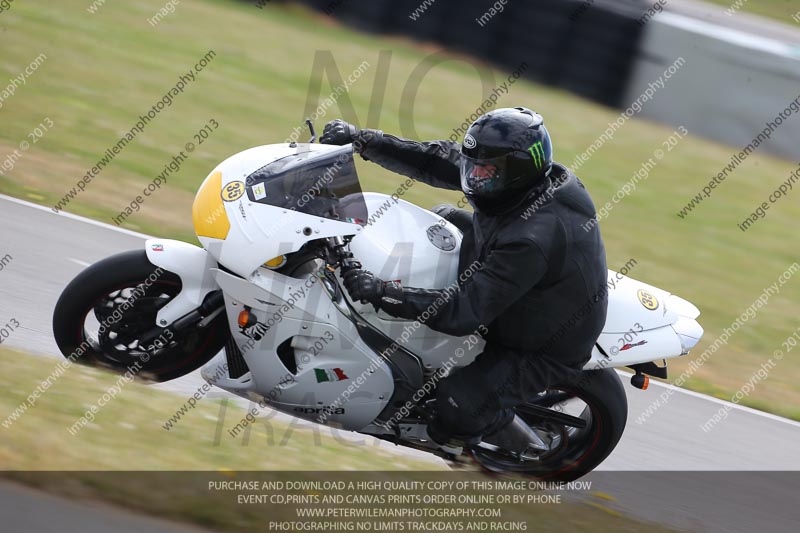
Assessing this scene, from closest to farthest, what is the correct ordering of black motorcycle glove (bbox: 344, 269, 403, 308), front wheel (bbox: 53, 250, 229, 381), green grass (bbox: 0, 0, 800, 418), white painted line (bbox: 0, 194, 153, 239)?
black motorcycle glove (bbox: 344, 269, 403, 308), front wheel (bbox: 53, 250, 229, 381), white painted line (bbox: 0, 194, 153, 239), green grass (bbox: 0, 0, 800, 418)

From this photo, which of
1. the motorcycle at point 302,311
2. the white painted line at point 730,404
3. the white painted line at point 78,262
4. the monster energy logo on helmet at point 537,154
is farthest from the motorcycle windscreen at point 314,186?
the white painted line at point 730,404

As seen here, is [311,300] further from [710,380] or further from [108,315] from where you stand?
[710,380]

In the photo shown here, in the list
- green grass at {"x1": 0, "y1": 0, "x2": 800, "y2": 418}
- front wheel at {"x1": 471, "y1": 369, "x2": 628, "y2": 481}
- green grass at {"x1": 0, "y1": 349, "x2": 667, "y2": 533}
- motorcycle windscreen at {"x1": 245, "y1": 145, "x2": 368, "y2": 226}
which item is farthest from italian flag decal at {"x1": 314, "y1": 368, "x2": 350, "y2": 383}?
green grass at {"x1": 0, "y1": 0, "x2": 800, "y2": 418}

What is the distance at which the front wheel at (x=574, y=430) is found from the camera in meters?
4.90

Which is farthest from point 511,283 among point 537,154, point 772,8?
point 772,8

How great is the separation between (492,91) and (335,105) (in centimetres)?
283

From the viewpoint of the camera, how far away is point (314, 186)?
428 centimetres

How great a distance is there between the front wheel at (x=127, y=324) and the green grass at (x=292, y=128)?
3079 millimetres

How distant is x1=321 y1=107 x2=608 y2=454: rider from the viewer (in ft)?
13.7

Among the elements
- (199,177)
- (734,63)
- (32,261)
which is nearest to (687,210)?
(734,63)

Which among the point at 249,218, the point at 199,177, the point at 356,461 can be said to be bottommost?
the point at 199,177

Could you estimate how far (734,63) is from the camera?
13055 mm

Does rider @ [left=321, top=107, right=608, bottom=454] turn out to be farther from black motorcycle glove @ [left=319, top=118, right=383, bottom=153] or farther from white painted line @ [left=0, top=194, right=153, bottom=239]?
white painted line @ [left=0, top=194, right=153, bottom=239]

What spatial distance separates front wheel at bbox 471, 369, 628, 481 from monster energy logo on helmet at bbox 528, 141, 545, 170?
121 cm
